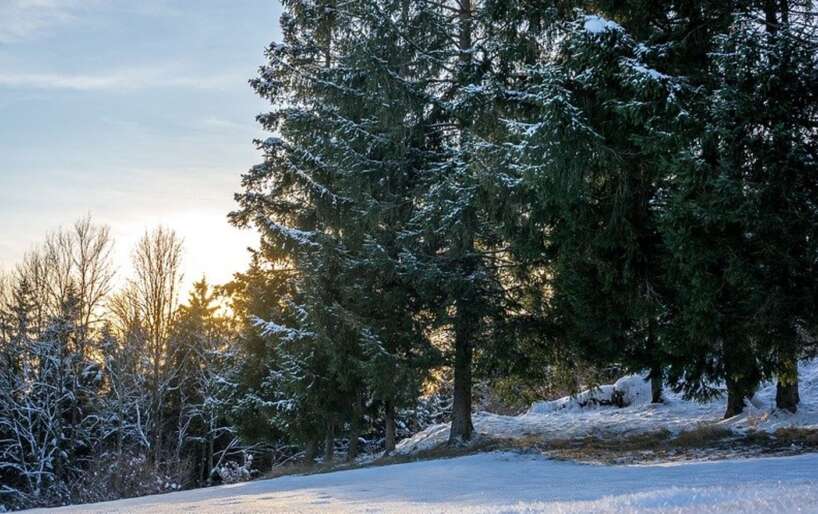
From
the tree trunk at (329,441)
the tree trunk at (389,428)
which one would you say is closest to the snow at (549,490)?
the tree trunk at (389,428)

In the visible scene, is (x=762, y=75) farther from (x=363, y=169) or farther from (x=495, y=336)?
(x=363, y=169)

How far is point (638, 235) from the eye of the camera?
397 inches

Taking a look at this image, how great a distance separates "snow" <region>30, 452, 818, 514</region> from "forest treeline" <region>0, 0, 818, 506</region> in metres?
2.48

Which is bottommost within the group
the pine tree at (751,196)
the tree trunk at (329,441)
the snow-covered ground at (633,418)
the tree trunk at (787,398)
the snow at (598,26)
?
the tree trunk at (329,441)

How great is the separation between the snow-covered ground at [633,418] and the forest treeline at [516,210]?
743mm

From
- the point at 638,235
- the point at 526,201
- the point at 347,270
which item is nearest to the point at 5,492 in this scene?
the point at 347,270

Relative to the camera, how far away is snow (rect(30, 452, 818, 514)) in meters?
3.19

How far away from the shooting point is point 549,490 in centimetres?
595

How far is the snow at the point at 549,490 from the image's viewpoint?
10.5ft

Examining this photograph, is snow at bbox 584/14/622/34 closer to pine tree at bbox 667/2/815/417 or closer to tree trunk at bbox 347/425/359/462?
pine tree at bbox 667/2/815/417

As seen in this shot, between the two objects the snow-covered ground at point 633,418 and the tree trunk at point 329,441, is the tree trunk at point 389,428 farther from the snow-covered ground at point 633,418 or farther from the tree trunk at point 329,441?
the tree trunk at point 329,441

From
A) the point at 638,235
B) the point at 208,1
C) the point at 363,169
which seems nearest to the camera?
the point at 638,235

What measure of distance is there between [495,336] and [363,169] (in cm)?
465

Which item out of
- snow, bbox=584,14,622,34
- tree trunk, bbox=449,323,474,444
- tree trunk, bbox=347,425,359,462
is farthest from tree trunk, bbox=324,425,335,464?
snow, bbox=584,14,622,34
